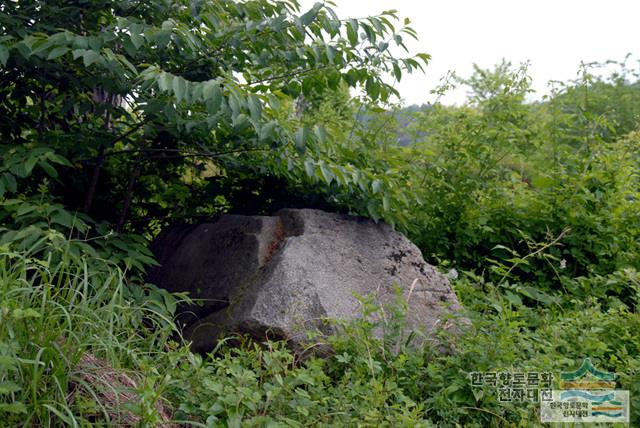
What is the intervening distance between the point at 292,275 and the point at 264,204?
1.21m

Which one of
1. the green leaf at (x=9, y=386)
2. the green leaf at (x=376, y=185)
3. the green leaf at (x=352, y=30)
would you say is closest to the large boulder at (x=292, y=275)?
the green leaf at (x=376, y=185)

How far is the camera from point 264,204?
4629 millimetres

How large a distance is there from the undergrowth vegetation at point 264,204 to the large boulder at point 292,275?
0.14 meters

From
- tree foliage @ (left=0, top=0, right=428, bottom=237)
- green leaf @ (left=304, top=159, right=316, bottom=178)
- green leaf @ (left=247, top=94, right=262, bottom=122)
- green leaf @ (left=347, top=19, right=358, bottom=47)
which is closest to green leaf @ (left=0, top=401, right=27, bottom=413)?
tree foliage @ (left=0, top=0, right=428, bottom=237)

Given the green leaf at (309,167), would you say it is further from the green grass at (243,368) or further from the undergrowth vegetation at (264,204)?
the green grass at (243,368)

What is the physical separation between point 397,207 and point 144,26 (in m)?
1.85

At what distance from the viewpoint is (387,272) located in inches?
155

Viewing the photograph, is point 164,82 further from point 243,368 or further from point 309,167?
point 243,368

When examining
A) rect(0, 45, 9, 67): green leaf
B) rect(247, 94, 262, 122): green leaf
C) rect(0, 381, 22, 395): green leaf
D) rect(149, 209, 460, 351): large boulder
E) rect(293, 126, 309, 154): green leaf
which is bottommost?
rect(0, 381, 22, 395): green leaf

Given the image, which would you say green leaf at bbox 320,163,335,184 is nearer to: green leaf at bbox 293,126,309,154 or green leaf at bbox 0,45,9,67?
green leaf at bbox 293,126,309,154

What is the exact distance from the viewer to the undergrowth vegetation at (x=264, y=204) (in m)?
2.53

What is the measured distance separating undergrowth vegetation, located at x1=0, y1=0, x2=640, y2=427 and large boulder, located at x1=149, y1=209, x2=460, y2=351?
0.45 ft

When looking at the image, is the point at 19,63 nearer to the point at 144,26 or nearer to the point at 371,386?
the point at 144,26

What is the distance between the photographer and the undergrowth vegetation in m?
2.53
